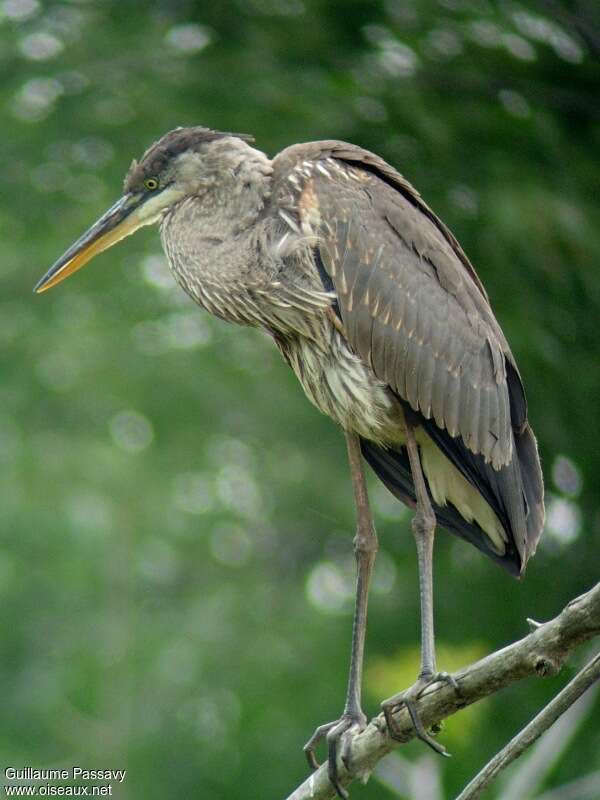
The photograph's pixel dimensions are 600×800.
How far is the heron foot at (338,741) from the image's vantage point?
5.09 meters

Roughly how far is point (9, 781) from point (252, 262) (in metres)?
7.48

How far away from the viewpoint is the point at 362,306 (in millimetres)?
5590

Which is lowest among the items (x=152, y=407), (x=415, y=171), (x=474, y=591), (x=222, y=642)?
(x=222, y=642)

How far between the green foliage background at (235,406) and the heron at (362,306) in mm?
2116

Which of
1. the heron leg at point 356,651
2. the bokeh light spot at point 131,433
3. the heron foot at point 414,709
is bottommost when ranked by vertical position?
the bokeh light spot at point 131,433

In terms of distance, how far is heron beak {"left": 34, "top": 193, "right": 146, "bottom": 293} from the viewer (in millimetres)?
5961

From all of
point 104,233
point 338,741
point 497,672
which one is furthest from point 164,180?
point 497,672

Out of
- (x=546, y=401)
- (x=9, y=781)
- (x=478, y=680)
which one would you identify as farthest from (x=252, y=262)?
(x=9, y=781)

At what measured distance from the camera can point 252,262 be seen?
18.2ft

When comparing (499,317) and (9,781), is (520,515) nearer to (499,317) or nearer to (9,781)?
(499,317)

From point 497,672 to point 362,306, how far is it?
5.65ft

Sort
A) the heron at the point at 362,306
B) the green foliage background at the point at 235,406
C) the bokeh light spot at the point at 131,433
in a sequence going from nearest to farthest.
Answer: the heron at the point at 362,306, the green foliage background at the point at 235,406, the bokeh light spot at the point at 131,433

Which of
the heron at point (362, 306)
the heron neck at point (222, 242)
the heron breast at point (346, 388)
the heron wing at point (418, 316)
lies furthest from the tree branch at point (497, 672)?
the heron neck at point (222, 242)

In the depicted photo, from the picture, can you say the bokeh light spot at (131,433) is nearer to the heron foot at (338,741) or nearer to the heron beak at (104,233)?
the heron beak at (104,233)
